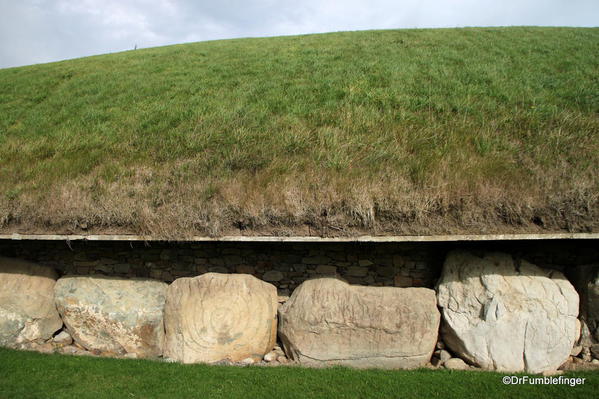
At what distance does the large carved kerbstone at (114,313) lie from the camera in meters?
5.91

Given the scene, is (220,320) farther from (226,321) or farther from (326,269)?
(326,269)

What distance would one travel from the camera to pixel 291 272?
618 cm

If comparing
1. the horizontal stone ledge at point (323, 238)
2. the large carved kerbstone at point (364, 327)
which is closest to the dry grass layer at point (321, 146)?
the horizontal stone ledge at point (323, 238)

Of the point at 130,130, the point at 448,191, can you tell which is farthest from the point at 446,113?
the point at 130,130

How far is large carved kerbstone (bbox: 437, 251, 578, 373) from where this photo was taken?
520cm

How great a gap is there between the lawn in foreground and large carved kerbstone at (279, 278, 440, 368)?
24 cm

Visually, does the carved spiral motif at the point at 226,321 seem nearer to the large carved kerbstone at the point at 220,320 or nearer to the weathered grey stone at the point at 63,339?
the large carved kerbstone at the point at 220,320

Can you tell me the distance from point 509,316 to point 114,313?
5864 mm

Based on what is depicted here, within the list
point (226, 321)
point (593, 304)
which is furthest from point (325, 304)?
point (593, 304)

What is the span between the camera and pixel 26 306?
6.21m

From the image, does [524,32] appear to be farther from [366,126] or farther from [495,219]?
[495,219]

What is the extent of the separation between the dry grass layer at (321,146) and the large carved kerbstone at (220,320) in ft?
2.90

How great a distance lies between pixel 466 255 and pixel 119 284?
5.52 metres

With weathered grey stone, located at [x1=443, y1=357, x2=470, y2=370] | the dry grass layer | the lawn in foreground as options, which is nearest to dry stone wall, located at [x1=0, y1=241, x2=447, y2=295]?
the dry grass layer
